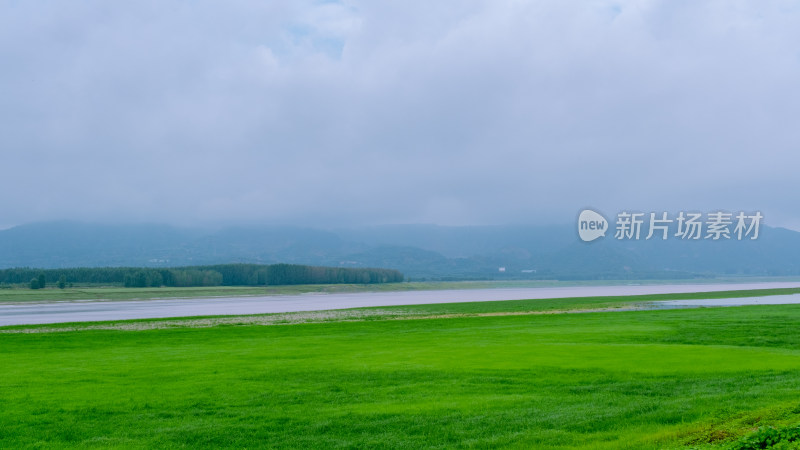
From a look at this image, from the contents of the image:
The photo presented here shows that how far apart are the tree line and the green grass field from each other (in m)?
128

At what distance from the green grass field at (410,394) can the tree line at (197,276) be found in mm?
127752

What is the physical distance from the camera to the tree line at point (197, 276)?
150 meters

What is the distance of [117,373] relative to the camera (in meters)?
20.1

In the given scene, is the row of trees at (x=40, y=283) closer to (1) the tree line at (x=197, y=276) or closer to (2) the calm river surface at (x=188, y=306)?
(1) the tree line at (x=197, y=276)

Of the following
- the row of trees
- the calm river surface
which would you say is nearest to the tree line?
the row of trees

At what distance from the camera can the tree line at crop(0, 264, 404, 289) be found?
14988 centimetres

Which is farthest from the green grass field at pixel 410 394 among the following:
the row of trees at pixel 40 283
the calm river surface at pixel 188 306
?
the row of trees at pixel 40 283

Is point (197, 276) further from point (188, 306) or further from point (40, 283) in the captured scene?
point (188, 306)

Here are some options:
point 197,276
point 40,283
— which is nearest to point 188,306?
point 40,283

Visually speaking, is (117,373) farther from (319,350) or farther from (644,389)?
(644,389)

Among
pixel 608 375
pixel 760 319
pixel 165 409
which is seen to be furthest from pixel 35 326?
pixel 760 319

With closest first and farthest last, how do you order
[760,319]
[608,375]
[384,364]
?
1. [608,375]
2. [384,364]
3. [760,319]

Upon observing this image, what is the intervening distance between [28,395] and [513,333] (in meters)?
21.0

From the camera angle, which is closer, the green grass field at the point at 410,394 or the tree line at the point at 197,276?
the green grass field at the point at 410,394
